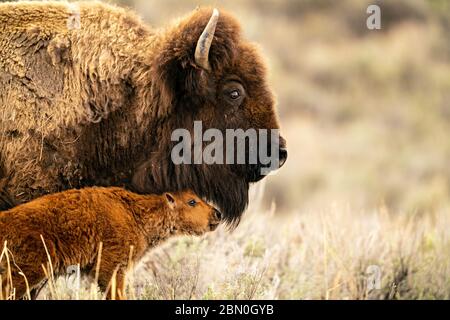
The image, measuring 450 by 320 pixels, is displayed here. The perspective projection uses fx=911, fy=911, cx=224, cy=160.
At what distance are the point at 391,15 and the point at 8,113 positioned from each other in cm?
2422

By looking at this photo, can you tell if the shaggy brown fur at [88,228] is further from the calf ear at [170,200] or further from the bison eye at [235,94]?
the bison eye at [235,94]

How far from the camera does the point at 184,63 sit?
6113mm

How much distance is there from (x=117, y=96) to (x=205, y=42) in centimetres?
69

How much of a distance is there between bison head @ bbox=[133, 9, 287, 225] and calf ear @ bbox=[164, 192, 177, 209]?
0.17 metres

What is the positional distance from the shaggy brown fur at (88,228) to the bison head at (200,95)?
235 mm

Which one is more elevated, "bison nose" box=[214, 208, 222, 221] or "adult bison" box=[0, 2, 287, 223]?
"adult bison" box=[0, 2, 287, 223]

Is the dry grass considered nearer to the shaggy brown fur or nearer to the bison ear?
the shaggy brown fur

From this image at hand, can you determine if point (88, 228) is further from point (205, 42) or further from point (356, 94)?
point (356, 94)

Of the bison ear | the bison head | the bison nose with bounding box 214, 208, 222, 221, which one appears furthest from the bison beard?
the bison ear

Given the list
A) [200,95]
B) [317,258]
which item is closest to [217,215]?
[200,95]

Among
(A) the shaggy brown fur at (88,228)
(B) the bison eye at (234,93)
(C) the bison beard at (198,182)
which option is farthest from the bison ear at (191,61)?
(A) the shaggy brown fur at (88,228)

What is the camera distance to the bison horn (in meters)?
5.98
